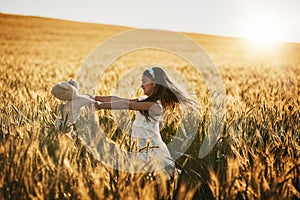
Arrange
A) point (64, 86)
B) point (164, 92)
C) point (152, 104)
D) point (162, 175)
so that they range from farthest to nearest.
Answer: point (164, 92)
point (152, 104)
point (64, 86)
point (162, 175)

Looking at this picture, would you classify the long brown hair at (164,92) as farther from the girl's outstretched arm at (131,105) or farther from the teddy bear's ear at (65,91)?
the teddy bear's ear at (65,91)

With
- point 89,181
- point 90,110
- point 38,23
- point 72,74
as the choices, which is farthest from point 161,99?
point 38,23

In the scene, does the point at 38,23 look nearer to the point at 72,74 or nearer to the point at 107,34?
the point at 107,34

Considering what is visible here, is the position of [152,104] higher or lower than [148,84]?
lower

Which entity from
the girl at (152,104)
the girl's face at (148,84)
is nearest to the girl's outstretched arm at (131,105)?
the girl at (152,104)

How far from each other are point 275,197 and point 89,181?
680mm

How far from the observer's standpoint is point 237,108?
326 centimetres

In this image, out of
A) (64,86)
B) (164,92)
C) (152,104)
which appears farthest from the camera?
(164,92)

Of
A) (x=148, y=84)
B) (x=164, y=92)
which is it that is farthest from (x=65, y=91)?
(x=164, y=92)

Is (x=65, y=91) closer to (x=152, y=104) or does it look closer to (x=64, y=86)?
(x=64, y=86)

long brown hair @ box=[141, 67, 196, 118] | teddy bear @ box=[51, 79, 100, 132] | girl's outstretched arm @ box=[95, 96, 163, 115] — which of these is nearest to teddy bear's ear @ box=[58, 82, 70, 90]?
teddy bear @ box=[51, 79, 100, 132]

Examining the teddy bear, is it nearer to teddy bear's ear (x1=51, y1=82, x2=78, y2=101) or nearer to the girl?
teddy bear's ear (x1=51, y1=82, x2=78, y2=101)

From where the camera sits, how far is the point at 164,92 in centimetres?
288

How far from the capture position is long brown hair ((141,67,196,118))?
280cm
